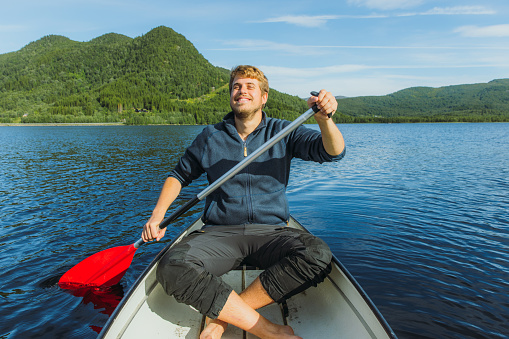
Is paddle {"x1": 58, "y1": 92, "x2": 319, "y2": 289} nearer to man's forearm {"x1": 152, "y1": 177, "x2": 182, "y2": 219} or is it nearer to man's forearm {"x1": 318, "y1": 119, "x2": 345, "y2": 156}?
man's forearm {"x1": 152, "y1": 177, "x2": 182, "y2": 219}

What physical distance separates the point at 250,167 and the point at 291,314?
1.59m

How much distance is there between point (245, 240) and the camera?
3.44m

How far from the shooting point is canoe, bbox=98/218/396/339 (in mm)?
2814

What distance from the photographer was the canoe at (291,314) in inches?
111

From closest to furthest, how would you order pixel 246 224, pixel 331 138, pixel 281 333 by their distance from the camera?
pixel 281 333 → pixel 331 138 → pixel 246 224

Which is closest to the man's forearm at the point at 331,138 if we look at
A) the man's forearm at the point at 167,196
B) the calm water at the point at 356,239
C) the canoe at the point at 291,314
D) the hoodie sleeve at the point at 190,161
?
the canoe at the point at 291,314

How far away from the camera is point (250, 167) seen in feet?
12.2

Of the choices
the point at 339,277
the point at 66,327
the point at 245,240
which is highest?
the point at 245,240

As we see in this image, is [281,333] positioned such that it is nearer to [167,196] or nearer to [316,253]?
[316,253]

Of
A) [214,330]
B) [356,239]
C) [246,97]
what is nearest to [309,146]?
[246,97]

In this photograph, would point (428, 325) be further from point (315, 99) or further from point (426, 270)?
point (315, 99)

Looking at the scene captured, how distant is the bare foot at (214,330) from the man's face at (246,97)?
2.15 m

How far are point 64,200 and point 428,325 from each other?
38.4ft

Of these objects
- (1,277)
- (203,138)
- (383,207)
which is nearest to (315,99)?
(203,138)
